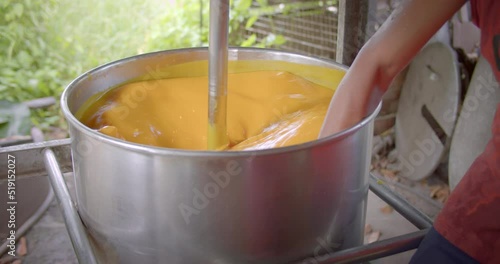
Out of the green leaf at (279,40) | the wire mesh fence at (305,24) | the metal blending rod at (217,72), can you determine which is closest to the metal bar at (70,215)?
the metal blending rod at (217,72)

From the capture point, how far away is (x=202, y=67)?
1299 mm

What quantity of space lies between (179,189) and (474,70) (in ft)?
7.25

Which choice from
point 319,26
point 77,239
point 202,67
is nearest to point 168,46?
point 319,26

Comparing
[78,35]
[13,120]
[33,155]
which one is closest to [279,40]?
[13,120]

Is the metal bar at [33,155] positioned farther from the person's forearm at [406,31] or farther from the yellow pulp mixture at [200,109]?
the person's forearm at [406,31]

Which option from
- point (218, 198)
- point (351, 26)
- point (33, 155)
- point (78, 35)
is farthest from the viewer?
point (78, 35)

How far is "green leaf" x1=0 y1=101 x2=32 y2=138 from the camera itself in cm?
272

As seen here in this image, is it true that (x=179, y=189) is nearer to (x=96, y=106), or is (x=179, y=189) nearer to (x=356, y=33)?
(x=96, y=106)

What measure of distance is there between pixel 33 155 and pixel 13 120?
190 cm

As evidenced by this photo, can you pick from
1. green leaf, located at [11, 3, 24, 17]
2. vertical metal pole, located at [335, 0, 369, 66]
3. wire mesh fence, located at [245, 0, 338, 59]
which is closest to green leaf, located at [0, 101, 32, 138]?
green leaf, located at [11, 3, 24, 17]

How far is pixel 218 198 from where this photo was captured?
76 cm

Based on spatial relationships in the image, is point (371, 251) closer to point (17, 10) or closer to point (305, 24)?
point (305, 24)

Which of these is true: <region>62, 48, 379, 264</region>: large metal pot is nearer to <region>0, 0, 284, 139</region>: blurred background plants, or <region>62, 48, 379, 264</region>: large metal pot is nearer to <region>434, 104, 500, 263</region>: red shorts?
<region>434, 104, 500, 263</region>: red shorts

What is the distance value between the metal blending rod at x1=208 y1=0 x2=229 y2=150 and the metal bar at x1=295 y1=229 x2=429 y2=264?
33 cm
